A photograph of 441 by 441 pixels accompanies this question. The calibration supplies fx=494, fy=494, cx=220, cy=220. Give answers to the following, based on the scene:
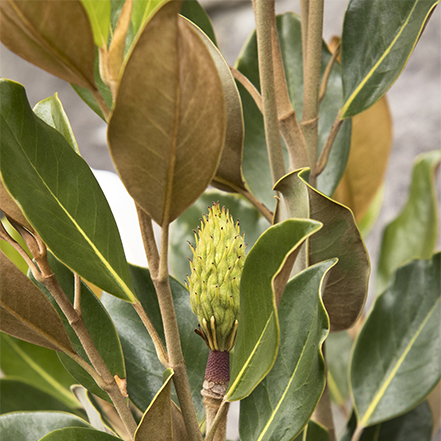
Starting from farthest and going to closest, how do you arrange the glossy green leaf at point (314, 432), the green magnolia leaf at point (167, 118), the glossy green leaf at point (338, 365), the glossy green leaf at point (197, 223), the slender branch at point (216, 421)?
the glossy green leaf at point (338, 365) → the glossy green leaf at point (197, 223) → the glossy green leaf at point (314, 432) → the slender branch at point (216, 421) → the green magnolia leaf at point (167, 118)

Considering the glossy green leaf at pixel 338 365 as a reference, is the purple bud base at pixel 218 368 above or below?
above

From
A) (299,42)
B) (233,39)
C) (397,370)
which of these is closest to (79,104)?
(233,39)

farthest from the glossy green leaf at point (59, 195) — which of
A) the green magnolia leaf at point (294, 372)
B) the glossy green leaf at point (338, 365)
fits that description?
the glossy green leaf at point (338, 365)

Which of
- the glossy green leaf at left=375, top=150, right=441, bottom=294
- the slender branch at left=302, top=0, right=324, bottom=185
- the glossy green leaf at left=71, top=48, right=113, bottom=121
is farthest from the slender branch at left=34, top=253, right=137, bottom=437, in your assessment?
the glossy green leaf at left=375, top=150, right=441, bottom=294

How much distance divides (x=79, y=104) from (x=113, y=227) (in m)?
1.79

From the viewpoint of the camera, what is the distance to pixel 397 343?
461 mm

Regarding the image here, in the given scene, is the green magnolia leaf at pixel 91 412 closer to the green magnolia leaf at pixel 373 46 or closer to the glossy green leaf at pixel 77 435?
the glossy green leaf at pixel 77 435

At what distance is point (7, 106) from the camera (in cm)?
26

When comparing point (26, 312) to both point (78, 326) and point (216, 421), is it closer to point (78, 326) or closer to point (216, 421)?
point (78, 326)

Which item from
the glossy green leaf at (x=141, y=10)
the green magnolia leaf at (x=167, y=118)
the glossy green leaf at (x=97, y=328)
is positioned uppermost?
the glossy green leaf at (x=141, y=10)

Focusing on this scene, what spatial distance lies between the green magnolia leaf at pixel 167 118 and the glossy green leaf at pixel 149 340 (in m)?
0.15

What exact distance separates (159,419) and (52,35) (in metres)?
0.21

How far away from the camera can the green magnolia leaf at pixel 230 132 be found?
1.05 feet

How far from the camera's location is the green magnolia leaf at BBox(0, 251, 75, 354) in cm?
28
